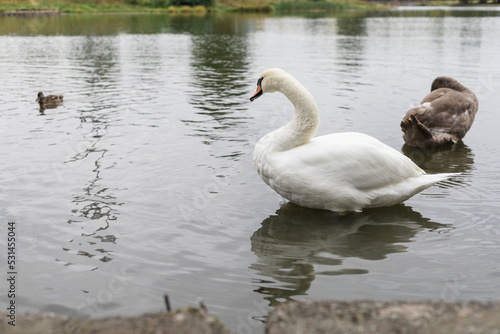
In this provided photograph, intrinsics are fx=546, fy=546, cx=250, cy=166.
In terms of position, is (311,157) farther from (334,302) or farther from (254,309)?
(334,302)

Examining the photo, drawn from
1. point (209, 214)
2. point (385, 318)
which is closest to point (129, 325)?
point (385, 318)

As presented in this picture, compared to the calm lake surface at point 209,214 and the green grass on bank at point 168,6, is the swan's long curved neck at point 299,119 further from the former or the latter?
the green grass on bank at point 168,6

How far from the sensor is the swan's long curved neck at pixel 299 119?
275 inches

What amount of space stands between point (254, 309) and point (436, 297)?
169 cm

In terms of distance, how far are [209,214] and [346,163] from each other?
1.87 metres

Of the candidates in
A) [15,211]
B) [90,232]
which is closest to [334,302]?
[90,232]

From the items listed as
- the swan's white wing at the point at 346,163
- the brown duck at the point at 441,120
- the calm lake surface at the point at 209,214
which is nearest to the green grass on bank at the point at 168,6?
the calm lake surface at the point at 209,214

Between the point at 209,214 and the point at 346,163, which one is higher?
the point at 346,163

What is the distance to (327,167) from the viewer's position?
664cm

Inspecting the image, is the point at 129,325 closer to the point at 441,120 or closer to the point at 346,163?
the point at 346,163

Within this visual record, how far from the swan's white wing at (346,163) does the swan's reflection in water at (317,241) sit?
0.52m

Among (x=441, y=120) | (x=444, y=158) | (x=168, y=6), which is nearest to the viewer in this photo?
(x=444, y=158)

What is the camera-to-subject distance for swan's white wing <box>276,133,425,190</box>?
6.63 meters

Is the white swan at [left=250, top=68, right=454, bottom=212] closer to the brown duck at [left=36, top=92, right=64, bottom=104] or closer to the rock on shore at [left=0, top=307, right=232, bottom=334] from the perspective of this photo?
the rock on shore at [left=0, top=307, right=232, bottom=334]
